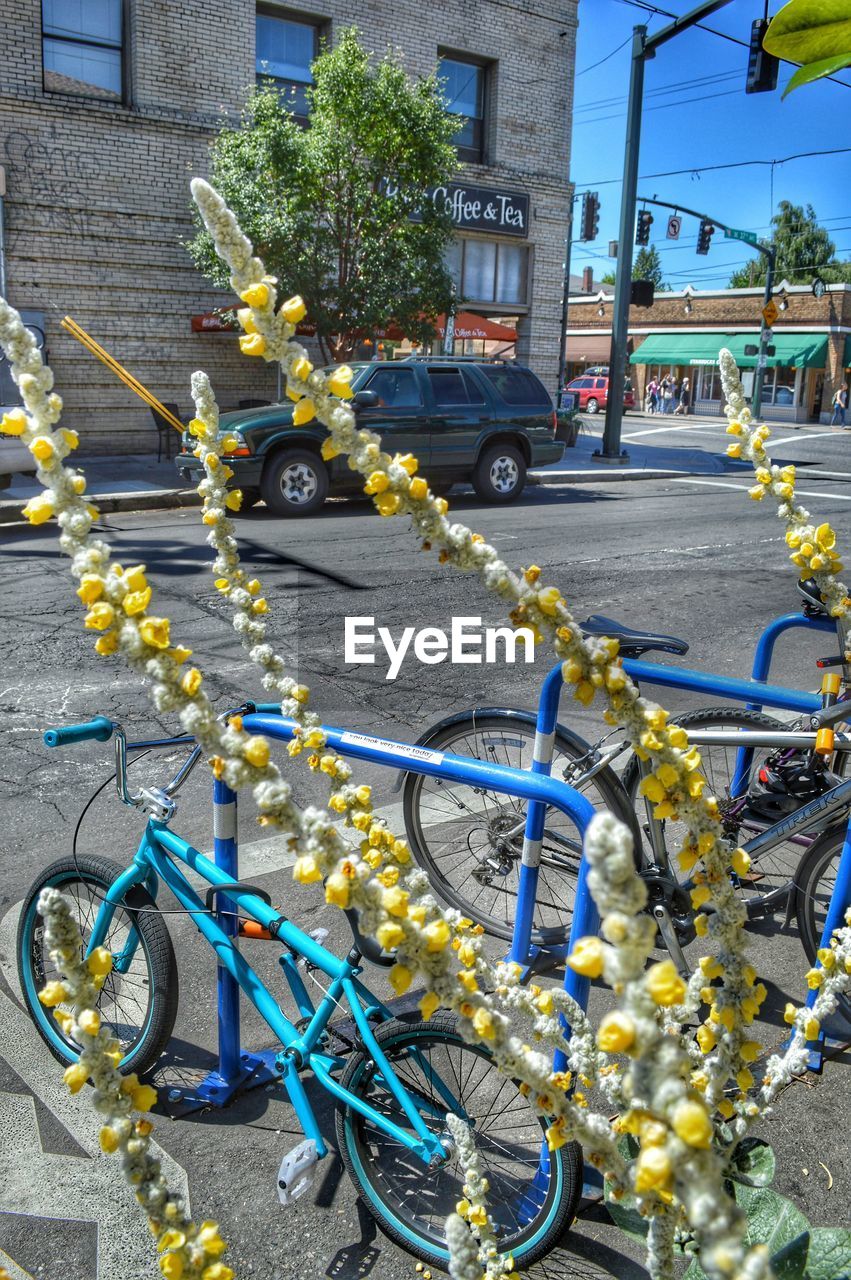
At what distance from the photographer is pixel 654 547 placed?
39.5ft

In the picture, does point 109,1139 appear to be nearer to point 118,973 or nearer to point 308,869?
point 308,869

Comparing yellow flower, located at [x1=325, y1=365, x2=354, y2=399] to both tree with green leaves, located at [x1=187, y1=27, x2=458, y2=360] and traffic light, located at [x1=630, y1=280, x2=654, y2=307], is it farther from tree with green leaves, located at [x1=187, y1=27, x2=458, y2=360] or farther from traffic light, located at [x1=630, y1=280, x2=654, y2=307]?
traffic light, located at [x1=630, y1=280, x2=654, y2=307]

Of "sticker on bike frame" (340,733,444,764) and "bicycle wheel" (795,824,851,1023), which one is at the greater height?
"sticker on bike frame" (340,733,444,764)

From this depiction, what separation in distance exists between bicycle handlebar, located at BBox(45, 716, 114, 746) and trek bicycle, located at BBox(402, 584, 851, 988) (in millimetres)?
1307

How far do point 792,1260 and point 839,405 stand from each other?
4457cm

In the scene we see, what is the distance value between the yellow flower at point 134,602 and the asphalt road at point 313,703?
76.7 inches

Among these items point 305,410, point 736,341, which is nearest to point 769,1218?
point 305,410

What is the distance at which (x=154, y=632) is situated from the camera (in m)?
1.35

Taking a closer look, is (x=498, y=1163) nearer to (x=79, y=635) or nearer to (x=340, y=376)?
(x=340, y=376)

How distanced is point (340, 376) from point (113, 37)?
20.0m

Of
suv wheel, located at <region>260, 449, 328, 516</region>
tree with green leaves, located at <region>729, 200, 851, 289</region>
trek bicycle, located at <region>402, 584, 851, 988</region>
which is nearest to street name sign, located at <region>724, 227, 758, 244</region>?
suv wheel, located at <region>260, 449, 328, 516</region>

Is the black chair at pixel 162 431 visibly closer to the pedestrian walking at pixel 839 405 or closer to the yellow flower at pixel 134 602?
the yellow flower at pixel 134 602

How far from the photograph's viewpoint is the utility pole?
58.8ft

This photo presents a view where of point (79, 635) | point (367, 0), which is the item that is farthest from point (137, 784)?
point (367, 0)
